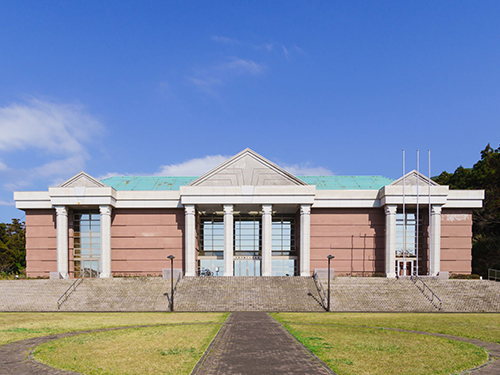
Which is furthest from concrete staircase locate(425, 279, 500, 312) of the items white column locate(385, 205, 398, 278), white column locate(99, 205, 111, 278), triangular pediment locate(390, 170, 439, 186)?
white column locate(99, 205, 111, 278)

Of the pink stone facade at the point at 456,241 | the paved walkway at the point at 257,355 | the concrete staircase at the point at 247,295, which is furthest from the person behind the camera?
the pink stone facade at the point at 456,241

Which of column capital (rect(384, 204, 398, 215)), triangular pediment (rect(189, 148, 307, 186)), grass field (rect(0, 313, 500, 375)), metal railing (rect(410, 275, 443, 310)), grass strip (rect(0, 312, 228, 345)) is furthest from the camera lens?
triangular pediment (rect(189, 148, 307, 186))

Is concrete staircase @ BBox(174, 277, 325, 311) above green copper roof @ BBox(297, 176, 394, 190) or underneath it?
underneath

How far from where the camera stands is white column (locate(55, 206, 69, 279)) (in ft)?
145

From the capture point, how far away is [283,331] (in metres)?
18.6

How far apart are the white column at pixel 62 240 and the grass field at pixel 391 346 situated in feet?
107

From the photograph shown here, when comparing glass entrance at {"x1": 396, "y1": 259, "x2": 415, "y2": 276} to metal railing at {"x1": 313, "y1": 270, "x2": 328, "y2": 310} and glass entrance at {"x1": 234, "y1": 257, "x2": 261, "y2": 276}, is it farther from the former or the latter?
glass entrance at {"x1": 234, "y1": 257, "x2": 261, "y2": 276}

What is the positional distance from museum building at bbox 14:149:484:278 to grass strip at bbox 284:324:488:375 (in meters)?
26.8

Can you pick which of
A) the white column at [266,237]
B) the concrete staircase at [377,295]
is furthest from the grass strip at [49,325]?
the white column at [266,237]

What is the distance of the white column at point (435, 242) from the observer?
4406cm

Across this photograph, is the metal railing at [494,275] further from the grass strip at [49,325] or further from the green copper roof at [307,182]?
the grass strip at [49,325]

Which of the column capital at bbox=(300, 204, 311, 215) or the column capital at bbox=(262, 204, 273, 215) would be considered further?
the column capital at bbox=(262, 204, 273, 215)

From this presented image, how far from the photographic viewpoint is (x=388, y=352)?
561 inches

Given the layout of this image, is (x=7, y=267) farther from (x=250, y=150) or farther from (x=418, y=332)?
(x=418, y=332)
